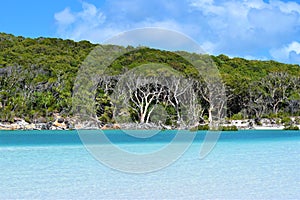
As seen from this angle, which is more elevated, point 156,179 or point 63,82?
point 63,82

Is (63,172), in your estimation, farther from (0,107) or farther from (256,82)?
(256,82)

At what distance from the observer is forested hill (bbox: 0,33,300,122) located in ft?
126

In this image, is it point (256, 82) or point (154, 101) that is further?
point (256, 82)

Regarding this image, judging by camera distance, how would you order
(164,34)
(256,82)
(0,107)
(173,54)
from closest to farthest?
(164,34)
(173,54)
(0,107)
(256,82)

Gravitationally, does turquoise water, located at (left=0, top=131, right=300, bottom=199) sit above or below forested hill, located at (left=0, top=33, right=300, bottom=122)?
below

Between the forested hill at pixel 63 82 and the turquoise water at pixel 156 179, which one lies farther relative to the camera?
the forested hill at pixel 63 82

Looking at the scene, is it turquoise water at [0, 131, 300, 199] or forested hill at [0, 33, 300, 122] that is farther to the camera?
forested hill at [0, 33, 300, 122]

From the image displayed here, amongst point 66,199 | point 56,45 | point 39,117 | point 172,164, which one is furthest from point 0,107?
point 66,199

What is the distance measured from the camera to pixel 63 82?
42000 mm

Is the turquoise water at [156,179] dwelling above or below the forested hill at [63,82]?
below

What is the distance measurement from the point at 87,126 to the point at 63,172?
991 inches

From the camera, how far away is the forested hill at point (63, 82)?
38344 millimetres

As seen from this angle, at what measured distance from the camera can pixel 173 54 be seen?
1391 inches

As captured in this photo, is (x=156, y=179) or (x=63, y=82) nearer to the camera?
(x=156, y=179)
